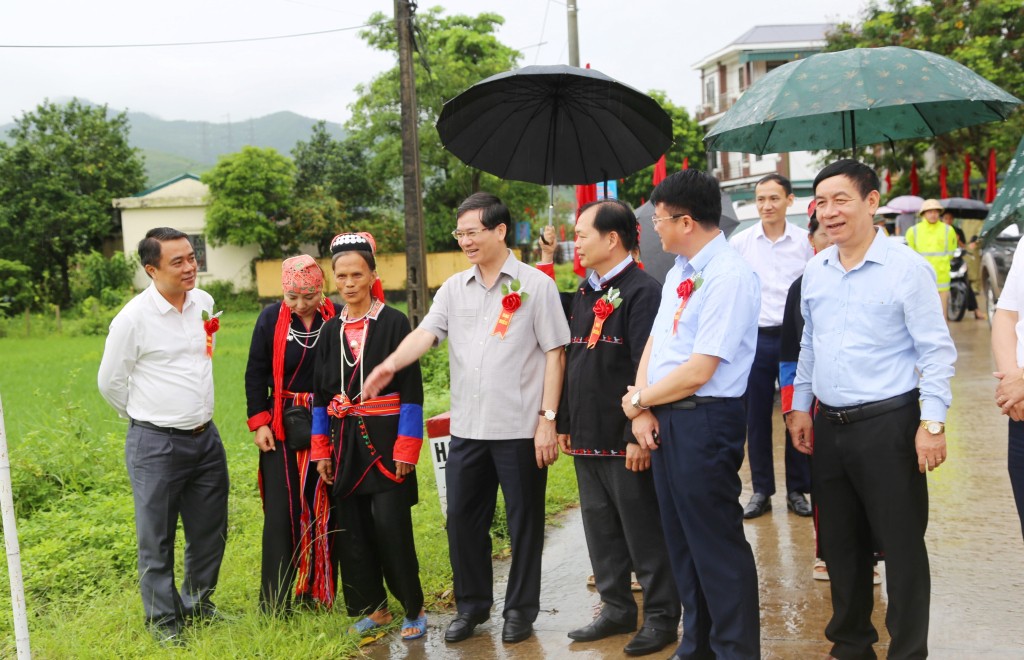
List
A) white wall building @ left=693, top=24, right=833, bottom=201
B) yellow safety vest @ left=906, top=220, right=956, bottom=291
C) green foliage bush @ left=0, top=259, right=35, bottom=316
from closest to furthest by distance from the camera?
yellow safety vest @ left=906, top=220, right=956, bottom=291, green foliage bush @ left=0, top=259, right=35, bottom=316, white wall building @ left=693, top=24, right=833, bottom=201

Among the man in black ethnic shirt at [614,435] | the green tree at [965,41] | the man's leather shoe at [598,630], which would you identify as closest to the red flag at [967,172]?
the green tree at [965,41]

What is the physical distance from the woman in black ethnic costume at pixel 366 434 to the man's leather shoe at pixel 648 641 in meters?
1.03

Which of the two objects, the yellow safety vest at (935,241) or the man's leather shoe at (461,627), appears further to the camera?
the yellow safety vest at (935,241)

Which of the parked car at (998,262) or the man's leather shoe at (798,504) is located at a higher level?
the parked car at (998,262)

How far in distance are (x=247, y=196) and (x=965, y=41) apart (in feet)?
70.5

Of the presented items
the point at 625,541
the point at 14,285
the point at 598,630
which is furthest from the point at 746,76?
the point at 598,630

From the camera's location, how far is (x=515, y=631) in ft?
13.8

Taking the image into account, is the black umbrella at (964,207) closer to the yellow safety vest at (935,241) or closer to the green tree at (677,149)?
the yellow safety vest at (935,241)

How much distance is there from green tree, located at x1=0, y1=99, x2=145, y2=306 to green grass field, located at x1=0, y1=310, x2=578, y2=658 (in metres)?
24.6

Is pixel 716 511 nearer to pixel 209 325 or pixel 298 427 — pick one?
pixel 298 427

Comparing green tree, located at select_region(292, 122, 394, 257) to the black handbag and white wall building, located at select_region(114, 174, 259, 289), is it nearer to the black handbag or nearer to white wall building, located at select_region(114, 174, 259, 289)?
white wall building, located at select_region(114, 174, 259, 289)

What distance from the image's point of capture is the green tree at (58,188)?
31.5 meters

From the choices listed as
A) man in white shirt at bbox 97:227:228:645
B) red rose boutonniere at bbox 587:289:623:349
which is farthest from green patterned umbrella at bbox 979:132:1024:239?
man in white shirt at bbox 97:227:228:645

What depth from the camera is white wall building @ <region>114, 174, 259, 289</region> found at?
3209cm
